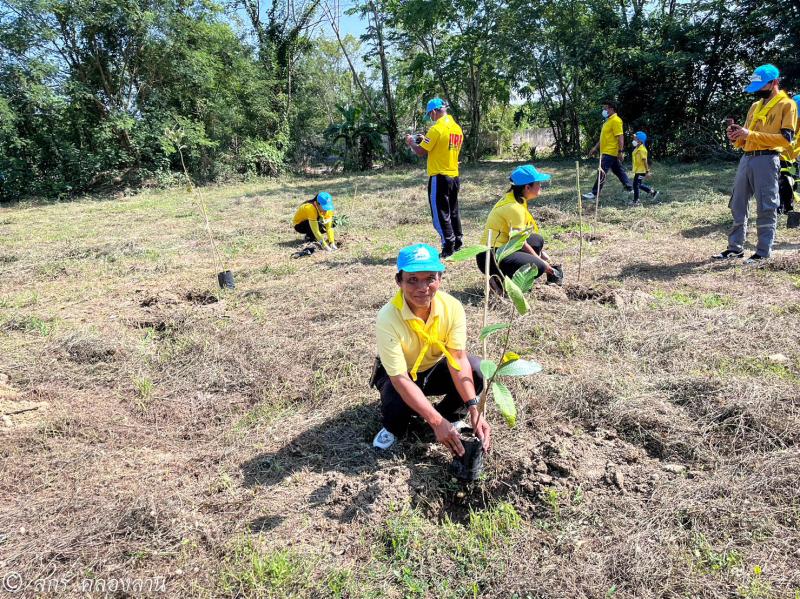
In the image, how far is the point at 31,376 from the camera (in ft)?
10.6

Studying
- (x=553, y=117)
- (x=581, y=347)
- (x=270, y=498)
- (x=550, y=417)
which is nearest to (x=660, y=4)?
(x=553, y=117)

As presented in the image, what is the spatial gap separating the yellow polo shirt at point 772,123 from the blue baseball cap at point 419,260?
3.93 meters

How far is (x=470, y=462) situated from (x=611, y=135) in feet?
23.6

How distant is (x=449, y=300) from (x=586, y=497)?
100 cm

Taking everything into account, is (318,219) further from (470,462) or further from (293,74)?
(293,74)

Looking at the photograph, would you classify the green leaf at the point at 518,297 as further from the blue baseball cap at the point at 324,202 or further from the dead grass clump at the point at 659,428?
the blue baseball cap at the point at 324,202

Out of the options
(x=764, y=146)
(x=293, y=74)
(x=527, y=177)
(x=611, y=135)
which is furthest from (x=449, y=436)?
(x=293, y=74)

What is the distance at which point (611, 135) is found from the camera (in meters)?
7.67

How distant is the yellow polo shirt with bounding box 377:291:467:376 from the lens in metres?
2.09

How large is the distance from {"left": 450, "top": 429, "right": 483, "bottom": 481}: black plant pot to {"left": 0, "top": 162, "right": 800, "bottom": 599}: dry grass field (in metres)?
0.10

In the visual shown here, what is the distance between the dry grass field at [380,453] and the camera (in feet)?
5.65

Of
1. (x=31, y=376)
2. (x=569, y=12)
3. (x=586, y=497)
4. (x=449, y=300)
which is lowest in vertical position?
(x=586, y=497)

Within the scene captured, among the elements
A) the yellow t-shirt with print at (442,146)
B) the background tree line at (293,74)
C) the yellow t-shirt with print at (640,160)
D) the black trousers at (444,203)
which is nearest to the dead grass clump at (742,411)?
the black trousers at (444,203)

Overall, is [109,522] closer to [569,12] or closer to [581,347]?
[581,347]
